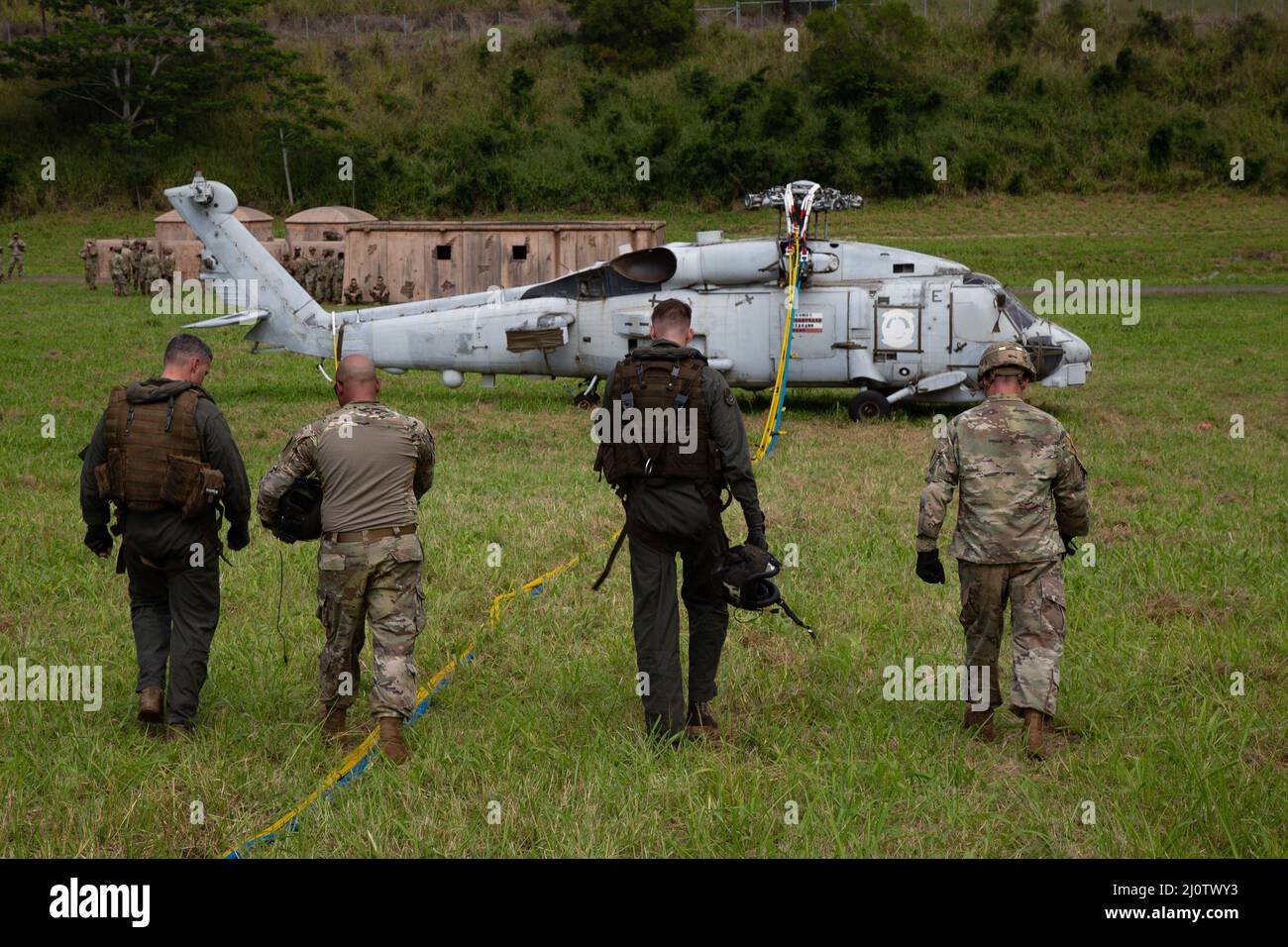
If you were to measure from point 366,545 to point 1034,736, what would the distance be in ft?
10.2

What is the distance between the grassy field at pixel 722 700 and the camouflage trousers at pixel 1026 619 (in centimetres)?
32

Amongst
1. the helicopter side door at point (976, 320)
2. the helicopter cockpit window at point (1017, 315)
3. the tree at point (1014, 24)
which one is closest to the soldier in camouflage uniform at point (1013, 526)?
the helicopter side door at point (976, 320)

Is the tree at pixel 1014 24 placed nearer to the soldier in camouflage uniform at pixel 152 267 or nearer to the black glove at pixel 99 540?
the soldier in camouflage uniform at pixel 152 267

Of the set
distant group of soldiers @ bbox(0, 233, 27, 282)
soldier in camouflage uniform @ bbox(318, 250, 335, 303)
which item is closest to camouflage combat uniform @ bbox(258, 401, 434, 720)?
soldier in camouflage uniform @ bbox(318, 250, 335, 303)

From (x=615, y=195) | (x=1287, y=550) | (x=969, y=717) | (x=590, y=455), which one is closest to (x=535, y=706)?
(x=969, y=717)

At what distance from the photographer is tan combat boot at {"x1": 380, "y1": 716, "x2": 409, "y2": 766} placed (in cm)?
565

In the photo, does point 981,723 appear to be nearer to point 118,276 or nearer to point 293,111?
point 118,276

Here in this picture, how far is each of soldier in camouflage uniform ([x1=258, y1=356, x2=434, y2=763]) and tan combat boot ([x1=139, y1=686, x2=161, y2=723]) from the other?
784mm

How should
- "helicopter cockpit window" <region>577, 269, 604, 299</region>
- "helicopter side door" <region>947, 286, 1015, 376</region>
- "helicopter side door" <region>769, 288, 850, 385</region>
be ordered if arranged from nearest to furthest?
"helicopter side door" <region>947, 286, 1015, 376</region>
"helicopter side door" <region>769, 288, 850, 385</region>
"helicopter cockpit window" <region>577, 269, 604, 299</region>

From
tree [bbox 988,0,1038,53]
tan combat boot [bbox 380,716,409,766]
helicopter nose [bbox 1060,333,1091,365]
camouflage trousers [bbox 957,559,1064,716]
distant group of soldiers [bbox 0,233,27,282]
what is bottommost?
tan combat boot [bbox 380,716,409,766]

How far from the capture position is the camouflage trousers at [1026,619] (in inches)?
225

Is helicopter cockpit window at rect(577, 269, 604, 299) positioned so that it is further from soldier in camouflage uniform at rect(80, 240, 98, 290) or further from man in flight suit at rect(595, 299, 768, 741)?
soldier in camouflage uniform at rect(80, 240, 98, 290)

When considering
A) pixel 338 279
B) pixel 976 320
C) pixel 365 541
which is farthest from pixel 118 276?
pixel 365 541

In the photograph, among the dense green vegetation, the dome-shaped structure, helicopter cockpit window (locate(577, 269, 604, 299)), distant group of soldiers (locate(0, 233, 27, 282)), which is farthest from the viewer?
the dense green vegetation
